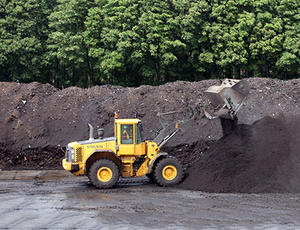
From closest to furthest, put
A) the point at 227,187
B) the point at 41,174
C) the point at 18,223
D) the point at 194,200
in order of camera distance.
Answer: the point at 18,223 < the point at 194,200 < the point at 227,187 < the point at 41,174

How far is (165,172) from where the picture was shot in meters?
18.1

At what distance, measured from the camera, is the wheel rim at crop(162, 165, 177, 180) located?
18.1 m

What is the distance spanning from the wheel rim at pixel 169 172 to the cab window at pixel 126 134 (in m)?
1.57

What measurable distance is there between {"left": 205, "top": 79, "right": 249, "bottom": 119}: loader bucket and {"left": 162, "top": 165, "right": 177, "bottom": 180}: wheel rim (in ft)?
7.97

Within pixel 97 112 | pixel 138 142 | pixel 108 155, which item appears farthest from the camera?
pixel 97 112

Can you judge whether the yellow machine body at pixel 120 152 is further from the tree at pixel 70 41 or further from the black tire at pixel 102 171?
the tree at pixel 70 41

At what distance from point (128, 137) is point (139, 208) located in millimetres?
4119

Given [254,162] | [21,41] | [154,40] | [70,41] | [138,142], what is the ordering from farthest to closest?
1. [21,41]
2. [70,41]
3. [154,40]
4. [138,142]
5. [254,162]

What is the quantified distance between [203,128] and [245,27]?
19.7 meters

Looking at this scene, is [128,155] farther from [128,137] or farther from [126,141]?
[128,137]

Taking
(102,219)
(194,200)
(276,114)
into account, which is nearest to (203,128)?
(276,114)

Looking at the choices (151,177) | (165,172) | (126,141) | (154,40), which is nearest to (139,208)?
(165,172)

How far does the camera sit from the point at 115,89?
2889 centimetres

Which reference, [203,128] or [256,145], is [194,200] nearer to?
[256,145]
